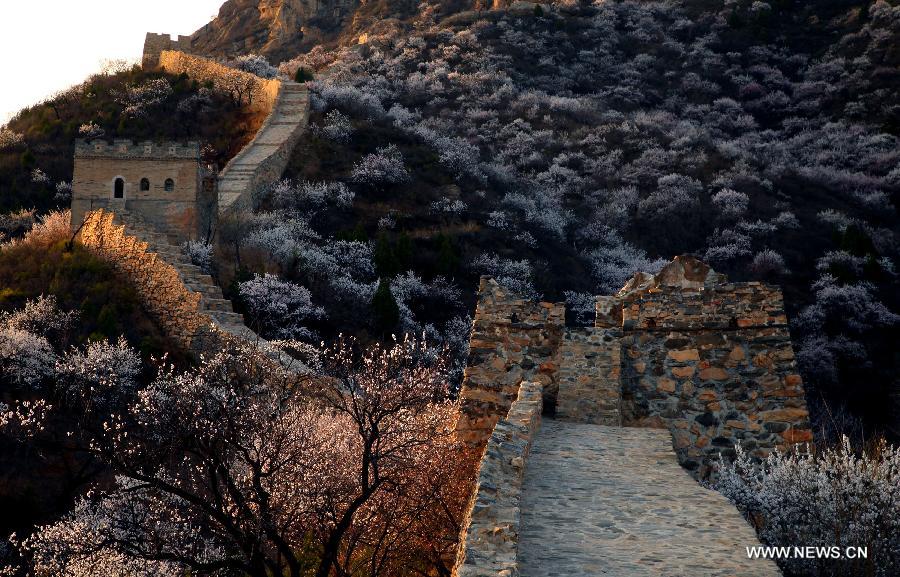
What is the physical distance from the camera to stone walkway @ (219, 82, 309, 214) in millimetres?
41216

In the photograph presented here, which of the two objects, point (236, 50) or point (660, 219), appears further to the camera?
point (236, 50)

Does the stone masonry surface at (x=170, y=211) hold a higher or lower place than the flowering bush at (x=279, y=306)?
higher

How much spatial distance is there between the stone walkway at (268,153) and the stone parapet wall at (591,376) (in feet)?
94.6

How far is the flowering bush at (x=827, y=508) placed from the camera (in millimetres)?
8711

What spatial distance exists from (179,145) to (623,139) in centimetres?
3665

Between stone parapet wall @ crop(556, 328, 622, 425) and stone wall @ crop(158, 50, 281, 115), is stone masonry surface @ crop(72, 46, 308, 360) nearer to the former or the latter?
stone wall @ crop(158, 50, 281, 115)

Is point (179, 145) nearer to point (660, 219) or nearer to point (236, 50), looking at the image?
point (660, 219)

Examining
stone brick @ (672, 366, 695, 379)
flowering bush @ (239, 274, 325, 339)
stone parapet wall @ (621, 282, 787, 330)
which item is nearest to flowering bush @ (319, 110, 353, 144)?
flowering bush @ (239, 274, 325, 339)

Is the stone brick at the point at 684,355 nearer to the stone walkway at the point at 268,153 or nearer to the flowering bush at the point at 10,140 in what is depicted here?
the stone walkway at the point at 268,153

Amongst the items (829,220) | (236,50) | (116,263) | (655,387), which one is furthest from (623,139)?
(655,387)

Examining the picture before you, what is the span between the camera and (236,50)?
99.4 m

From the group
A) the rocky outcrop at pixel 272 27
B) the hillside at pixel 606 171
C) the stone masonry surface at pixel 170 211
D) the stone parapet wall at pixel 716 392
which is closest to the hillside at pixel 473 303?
the stone parapet wall at pixel 716 392

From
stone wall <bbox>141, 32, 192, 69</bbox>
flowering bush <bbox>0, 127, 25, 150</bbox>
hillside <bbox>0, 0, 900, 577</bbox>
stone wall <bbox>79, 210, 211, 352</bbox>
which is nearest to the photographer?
hillside <bbox>0, 0, 900, 577</bbox>

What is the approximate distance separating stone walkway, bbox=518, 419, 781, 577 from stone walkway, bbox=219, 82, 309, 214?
31.4 m
